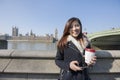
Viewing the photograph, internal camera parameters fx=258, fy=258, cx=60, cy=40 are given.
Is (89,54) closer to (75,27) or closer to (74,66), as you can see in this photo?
(74,66)

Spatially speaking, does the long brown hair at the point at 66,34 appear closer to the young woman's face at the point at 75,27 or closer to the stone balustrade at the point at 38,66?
the young woman's face at the point at 75,27

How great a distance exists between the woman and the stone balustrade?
67 cm

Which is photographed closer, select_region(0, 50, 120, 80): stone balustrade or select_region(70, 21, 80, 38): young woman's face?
select_region(70, 21, 80, 38): young woman's face

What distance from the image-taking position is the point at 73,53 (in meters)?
2.96

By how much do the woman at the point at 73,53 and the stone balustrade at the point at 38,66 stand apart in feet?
2.20

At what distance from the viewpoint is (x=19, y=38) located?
220ft

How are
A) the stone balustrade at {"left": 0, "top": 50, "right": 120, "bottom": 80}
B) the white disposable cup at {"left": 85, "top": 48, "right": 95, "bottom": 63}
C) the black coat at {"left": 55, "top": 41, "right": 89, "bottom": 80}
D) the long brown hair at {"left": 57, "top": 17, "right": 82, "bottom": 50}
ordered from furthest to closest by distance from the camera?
the stone balustrade at {"left": 0, "top": 50, "right": 120, "bottom": 80}, the long brown hair at {"left": 57, "top": 17, "right": 82, "bottom": 50}, the black coat at {"left": 55, "top": 41, "right": 89, "bottom": 80}, the white disposable cup at {"left": 85, "top": 48, "right": 95, "bottom": 63}

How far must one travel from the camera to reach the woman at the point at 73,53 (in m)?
2.90

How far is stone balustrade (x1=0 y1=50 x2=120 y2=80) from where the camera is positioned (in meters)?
3.70

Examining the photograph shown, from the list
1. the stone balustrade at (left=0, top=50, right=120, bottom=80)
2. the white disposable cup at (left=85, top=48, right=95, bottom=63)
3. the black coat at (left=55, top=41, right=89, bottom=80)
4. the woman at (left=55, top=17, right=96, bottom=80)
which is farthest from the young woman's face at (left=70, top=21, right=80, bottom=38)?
the stone balustrade at (left=0, top=50, right=120, bottom=80)

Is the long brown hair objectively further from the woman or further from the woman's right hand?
the woman's right hand

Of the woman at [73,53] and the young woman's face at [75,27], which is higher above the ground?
the young woman's face at [75,27]

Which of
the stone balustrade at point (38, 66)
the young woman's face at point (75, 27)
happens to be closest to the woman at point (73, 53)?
the young woman's face at point (75, 27)

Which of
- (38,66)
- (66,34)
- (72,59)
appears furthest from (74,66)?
(38,66)
